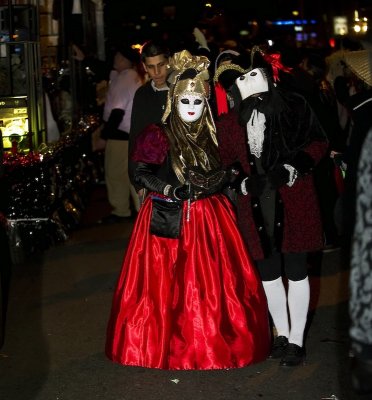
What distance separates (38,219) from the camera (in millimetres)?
8617

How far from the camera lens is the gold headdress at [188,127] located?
5449 mm

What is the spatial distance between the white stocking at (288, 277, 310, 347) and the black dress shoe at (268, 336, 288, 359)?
12 centimetres

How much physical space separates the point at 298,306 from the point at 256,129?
109cm

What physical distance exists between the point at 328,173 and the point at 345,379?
196 cm

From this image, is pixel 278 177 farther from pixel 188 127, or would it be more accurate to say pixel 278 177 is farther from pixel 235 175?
pixel 188 127

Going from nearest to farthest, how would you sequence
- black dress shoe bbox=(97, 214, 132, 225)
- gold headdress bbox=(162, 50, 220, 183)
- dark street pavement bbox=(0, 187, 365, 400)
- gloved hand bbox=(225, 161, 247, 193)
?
dark street pavement bbox=(0, 187, 365, 400)
gloved hand bbox=(225, 161, 247, 193)
gold headdress bbox=(162, 50, 220, 183)
black dress shoe bbox=(97, 214, 132, 225)

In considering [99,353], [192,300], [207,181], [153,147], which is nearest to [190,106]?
[153,147]

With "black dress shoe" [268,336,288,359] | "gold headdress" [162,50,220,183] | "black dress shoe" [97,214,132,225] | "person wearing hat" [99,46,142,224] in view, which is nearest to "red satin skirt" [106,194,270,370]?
"black dress shoe" [268,336,288,359]

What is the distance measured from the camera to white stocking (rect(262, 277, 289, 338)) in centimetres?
560

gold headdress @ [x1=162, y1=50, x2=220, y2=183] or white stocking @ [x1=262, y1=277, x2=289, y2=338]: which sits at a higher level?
gold headdress @ [x1=162, y1=50, x2=220, y2=183]

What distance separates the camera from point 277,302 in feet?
18.4

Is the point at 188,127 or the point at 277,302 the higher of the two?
the point at 188,127

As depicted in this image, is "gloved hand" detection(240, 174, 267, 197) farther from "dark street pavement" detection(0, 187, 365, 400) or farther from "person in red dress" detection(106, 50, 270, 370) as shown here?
"dark street pavement" detection(0, 187, 365, 400)

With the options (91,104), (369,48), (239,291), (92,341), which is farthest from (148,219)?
(91,104)
